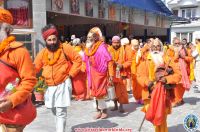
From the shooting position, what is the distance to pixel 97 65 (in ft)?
23.2

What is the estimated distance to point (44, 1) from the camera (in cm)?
1052

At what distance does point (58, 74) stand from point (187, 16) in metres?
46.1

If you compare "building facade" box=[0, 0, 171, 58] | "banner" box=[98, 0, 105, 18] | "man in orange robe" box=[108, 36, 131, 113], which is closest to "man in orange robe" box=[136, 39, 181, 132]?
"man in orange robe" box=[108, 36, 131, 113]

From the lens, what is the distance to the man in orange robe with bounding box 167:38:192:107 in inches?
343

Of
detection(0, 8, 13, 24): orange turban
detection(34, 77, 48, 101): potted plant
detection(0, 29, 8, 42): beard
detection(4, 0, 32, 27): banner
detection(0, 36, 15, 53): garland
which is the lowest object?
detection(34, 77, 48, 101): potted plant

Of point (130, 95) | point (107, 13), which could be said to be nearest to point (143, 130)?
point (130, 95)

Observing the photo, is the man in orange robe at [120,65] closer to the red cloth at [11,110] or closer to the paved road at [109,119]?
the paved road at [109,119]

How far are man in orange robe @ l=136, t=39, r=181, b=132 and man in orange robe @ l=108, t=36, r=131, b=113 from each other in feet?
8.22

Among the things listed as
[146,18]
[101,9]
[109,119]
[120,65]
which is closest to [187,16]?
[146,18]

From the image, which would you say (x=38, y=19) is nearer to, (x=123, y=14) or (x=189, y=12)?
(x=123, y=14)

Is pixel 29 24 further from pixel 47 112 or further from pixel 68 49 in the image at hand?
pixel 68 49

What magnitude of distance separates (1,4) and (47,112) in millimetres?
2920

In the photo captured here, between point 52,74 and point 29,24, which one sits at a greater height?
point 29,24

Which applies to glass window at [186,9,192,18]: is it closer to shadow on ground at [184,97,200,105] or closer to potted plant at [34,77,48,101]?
shadow on ground at [184,97,200,105]
